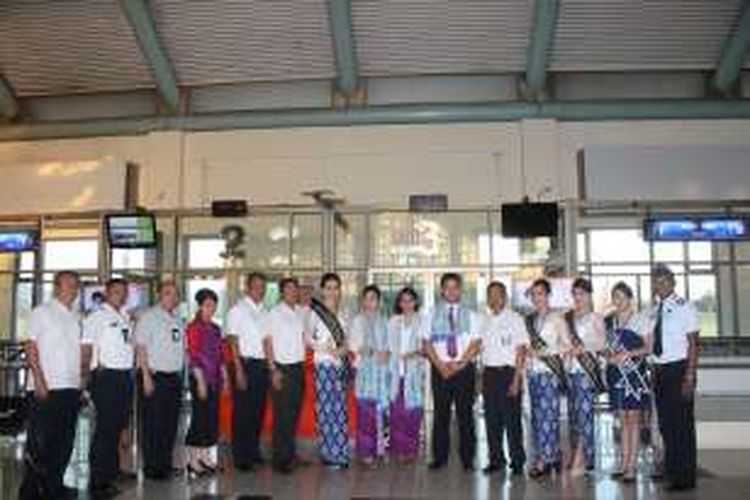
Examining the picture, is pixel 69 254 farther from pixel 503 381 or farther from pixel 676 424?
pixel 676 424

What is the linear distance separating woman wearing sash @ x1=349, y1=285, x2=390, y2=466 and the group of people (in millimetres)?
11

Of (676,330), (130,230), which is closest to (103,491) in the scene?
(676,330)

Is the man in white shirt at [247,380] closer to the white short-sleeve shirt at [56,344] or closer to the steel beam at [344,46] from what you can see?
the white short-sleeve shirt at [56,344]

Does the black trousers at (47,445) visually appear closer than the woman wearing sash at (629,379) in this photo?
Yes

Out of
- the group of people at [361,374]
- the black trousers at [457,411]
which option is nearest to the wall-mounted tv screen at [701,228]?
the group of people at [361,374]

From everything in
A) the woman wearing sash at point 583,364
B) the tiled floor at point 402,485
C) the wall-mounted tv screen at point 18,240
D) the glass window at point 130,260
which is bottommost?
the tiled floor at point 402,485

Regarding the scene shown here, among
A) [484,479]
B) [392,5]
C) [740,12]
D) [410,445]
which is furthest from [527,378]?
[740,12]

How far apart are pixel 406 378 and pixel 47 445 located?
2786 millimetres

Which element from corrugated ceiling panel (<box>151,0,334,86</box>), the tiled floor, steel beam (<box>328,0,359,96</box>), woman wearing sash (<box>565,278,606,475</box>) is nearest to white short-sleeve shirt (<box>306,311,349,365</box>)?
the tiled floor

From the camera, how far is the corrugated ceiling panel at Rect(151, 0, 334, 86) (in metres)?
11.3

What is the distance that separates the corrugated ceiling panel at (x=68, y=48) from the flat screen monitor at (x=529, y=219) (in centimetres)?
519

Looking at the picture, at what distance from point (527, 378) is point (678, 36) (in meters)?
6.58

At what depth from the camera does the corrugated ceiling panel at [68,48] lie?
37.8 ft

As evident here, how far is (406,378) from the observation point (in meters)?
Answer: 7.25
